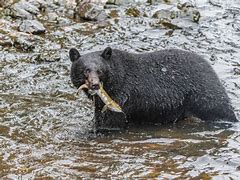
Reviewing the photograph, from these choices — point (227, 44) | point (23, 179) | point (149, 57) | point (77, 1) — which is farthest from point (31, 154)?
point (77, 1)

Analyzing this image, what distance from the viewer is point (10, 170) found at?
758cm

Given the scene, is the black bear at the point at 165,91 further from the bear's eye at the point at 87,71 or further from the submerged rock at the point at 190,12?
the submerged rock at the point at 190,12

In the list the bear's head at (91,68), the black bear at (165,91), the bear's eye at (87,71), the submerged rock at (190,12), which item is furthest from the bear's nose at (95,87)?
the submerged rock at (190,12)

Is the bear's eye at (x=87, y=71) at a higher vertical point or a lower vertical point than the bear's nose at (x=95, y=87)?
higher

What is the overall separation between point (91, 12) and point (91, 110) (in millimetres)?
6060

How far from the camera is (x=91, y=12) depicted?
52.1ft

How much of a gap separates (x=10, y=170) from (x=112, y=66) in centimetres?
268

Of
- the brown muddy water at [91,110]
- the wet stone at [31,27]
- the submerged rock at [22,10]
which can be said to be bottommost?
the brown muddy water at [91,110]

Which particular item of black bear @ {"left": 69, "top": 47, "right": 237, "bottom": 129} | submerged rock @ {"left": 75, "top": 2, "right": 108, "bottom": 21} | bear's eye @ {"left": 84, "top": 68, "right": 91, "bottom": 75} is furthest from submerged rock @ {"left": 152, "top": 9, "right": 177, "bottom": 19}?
bear's eye @ {"left": 84, "top": 68, "right": 91, "bottom": 75}

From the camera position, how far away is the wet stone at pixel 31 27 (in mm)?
14398

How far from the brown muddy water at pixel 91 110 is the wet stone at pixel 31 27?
154 mm

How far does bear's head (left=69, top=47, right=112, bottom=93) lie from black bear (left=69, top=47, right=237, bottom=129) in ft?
1.24

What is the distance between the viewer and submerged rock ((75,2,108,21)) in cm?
1573

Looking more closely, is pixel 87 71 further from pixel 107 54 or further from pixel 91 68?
pixel 107 54
